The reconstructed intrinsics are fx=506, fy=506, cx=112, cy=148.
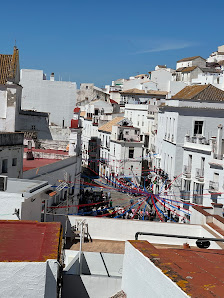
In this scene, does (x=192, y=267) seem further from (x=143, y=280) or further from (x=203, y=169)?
(x=203, y=169)

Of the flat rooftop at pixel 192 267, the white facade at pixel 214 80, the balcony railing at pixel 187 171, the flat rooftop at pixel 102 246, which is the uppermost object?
the white facade at pixel 214 80

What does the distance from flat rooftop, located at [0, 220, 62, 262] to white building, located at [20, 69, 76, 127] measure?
174ft

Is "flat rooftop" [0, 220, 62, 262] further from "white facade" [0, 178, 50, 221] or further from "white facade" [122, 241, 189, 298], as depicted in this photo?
"white facade" [0, 178, 50, 221]

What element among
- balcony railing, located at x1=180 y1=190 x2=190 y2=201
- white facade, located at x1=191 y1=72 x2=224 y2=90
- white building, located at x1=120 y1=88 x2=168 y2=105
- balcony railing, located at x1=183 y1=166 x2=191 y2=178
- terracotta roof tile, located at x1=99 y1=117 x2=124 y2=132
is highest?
white facade, located at x1=191 y1=72 x2=224 y2=90

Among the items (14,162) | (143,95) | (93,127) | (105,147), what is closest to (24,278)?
(14,162)

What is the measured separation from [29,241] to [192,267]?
9.28ft

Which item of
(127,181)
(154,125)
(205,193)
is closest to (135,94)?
(154,125)

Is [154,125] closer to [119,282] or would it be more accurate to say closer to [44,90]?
[44,90]

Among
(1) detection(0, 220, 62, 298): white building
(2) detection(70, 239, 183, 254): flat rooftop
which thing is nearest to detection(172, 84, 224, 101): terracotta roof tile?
(2) detection(70, 239, 183, 254): flat rooftop

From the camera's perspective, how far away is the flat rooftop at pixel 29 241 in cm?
716

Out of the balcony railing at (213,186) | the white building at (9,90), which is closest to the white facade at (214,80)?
the balcony railing at (213,186)

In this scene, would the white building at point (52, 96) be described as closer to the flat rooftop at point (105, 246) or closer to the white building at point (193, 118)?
the white building at point (193, 118)

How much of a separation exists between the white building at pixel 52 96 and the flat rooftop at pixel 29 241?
53162 millimetres

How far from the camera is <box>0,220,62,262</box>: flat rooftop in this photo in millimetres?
7160
